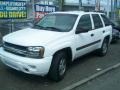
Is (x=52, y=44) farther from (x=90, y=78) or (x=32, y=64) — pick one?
(x=90, y=78)

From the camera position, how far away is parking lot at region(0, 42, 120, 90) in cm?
682

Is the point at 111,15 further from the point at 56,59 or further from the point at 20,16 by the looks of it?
the point at 56,59

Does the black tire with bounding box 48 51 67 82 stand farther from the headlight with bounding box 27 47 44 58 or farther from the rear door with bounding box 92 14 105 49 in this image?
the rear door with bounding box 92 14 105 49

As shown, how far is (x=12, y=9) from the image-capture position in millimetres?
11125

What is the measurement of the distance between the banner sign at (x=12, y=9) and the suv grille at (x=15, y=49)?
3.68 metres

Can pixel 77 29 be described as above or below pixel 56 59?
above

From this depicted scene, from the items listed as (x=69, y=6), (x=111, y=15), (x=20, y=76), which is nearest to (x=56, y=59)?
(x=20, y=76)

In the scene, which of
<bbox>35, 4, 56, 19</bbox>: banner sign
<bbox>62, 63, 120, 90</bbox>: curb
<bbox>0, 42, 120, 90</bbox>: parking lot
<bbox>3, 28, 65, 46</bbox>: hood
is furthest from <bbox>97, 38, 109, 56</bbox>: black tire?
<bbox>35, 4, 56, 19</bbox>: banner sign

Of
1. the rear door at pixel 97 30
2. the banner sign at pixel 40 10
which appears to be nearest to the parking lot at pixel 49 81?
the rear door at pixel 97 30

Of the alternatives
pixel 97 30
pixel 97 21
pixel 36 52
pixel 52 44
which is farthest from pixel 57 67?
pixel 97 21

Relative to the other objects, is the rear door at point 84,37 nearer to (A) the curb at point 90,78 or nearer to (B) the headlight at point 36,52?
(A) the curb at point 90,78

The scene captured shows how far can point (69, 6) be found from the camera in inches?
595

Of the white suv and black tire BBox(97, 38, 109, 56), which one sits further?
black tire BBox(97, 38, 109, 56)

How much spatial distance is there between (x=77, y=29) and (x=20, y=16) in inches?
163
